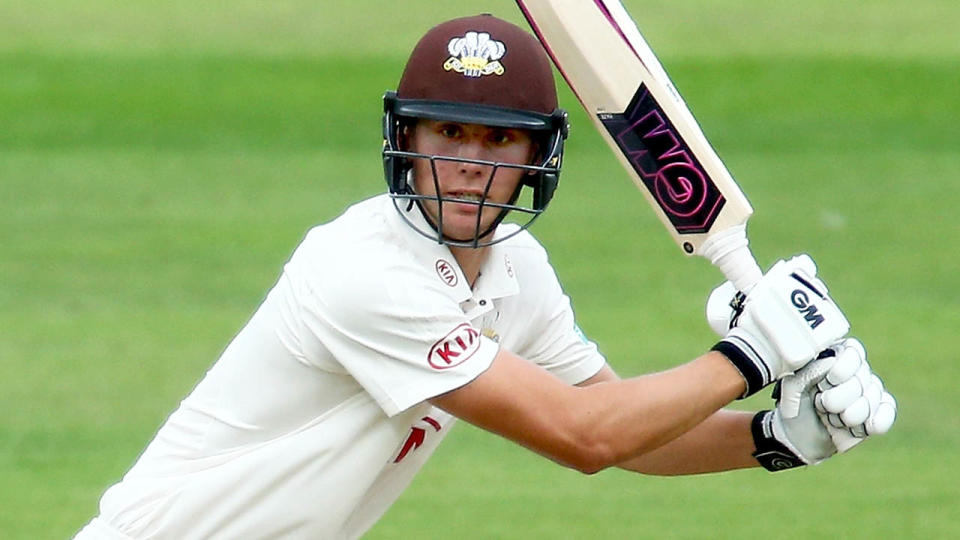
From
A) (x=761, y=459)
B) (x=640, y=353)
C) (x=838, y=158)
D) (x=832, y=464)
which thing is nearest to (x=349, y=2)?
(x=838, y=158)

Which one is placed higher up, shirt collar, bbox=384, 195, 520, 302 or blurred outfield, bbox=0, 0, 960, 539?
shirt collar, bbox=384, 195, 520, 302

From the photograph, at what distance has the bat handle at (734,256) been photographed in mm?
4688

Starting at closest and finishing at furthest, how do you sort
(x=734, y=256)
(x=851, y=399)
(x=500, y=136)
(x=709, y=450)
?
(x=851, y=399), (x=500, y=136), (x=734, y=256), (x=709, y=450)

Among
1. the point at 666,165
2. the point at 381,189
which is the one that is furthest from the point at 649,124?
the point at 381,189

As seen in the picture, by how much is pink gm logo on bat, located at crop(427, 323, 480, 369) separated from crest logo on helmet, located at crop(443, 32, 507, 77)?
1.87ft

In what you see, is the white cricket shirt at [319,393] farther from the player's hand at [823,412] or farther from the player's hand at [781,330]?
the player's hand at [823,412]

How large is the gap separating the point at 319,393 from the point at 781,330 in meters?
1.01

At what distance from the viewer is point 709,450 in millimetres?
4988

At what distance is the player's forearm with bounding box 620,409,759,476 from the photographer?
4.91 meters

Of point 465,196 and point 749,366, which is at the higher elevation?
point 465,196

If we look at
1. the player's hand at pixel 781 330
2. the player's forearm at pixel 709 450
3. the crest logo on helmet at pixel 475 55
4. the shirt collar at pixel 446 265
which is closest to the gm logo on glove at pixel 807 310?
the player's hand at pixel 781 330

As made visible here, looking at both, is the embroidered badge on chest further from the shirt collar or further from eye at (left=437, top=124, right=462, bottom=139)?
eye at (left=437, top=124, right=462, bottom=139)

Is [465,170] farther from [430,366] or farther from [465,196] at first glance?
[430,366]

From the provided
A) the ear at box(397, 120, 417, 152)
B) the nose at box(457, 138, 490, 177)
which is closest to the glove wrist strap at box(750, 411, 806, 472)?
the nose at box(457, 138, 490, 177)
